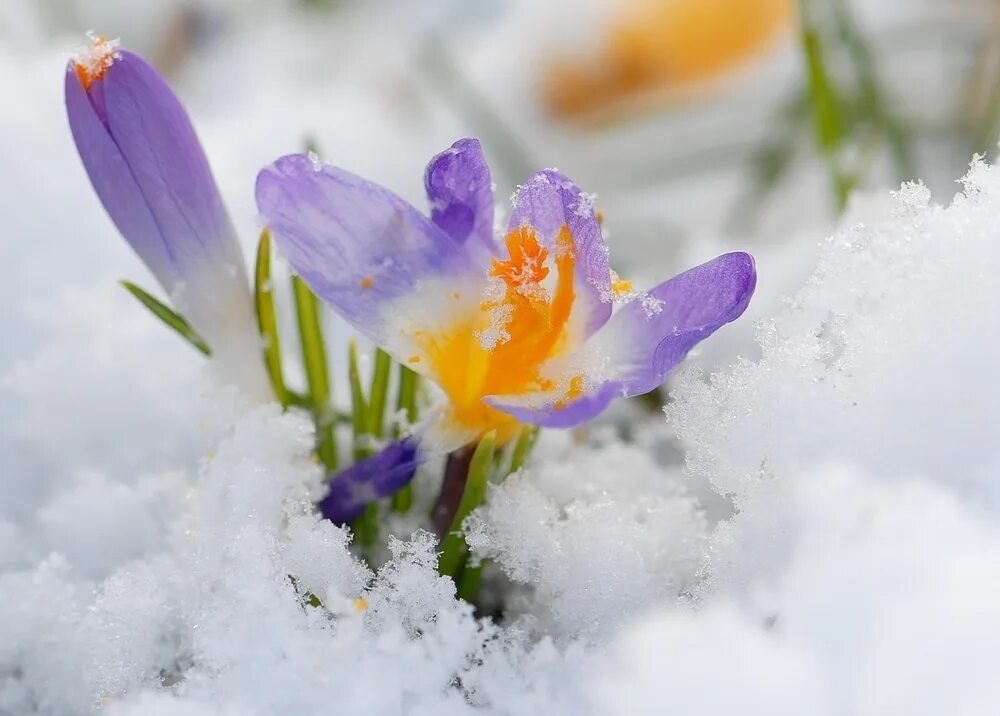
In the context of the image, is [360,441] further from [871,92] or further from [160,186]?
[871,92]

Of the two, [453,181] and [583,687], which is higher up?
[453,181]

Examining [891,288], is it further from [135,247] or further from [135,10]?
[135,10]

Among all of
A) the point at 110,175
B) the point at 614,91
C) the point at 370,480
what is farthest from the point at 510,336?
the point at 614,91

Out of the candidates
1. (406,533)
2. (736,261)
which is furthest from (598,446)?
(736,261)

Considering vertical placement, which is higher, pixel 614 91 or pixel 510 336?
pixel 614 91

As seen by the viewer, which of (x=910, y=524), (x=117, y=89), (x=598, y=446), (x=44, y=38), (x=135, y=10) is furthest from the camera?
(x=135, y=10)

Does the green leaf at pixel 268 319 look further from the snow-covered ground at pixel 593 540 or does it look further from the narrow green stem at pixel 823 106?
the narrow green stem at pixel 823 106

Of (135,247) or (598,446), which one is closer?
(135,247)
